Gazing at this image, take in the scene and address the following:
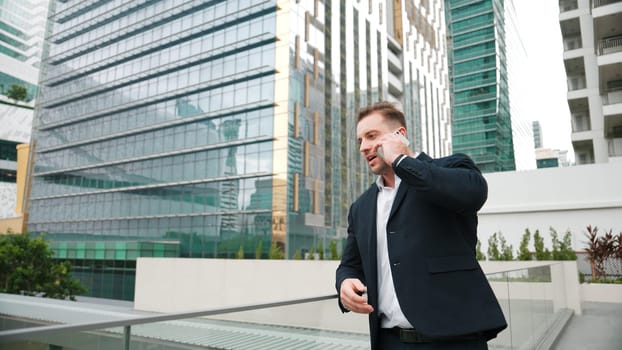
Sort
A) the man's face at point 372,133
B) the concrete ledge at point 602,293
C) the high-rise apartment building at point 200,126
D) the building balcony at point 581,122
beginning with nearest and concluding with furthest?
the man's face at point 372,133
the concrete ledge at point 602,293
the building balcony at point 581,122
the high-rise apartment building at point 200,126

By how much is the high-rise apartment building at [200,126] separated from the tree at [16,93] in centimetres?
1028

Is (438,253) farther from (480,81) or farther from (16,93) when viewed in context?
(16,93)

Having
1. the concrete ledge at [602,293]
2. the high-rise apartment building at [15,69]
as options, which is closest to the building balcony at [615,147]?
the concrete ledge at [602,293]

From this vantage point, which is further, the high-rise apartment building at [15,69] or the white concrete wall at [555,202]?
the high-rise apartment building at [15,69]

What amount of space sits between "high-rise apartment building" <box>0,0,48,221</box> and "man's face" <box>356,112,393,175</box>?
207ft

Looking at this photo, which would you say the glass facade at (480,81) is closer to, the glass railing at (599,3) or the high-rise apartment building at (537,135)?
the glass railing at (599,3)

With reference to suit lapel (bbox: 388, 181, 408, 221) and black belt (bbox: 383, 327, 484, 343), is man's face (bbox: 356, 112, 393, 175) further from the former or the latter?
black belt (bbox: 383, 327, 484, 343)

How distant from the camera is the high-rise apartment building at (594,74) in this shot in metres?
24.2

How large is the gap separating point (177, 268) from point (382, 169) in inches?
743

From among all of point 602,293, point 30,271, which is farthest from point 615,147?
point 30,271

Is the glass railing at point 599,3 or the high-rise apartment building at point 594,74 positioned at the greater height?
the glass railing at point 599,3

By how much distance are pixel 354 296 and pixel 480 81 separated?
206 feet

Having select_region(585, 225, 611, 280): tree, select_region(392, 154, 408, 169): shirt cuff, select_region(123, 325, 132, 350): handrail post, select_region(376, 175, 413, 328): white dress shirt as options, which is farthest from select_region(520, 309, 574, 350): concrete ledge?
select_region(585, 225, 611, 280): tree

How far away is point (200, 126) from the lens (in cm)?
3381
